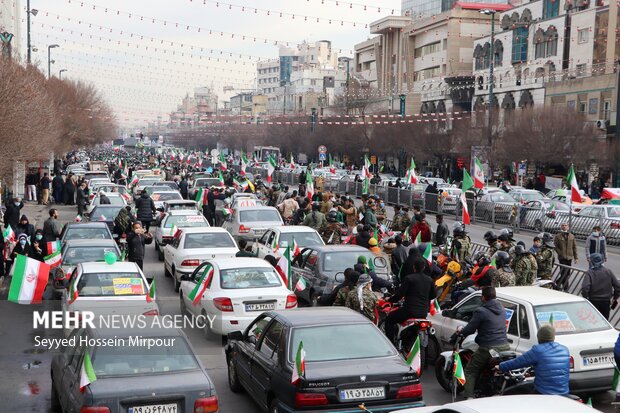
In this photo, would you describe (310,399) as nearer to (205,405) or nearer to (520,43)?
(205,405)

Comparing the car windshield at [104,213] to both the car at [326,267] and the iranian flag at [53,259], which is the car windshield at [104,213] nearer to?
the iranian flag at [53,259]

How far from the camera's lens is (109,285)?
12.0 m

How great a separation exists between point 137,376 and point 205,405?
2.31ft

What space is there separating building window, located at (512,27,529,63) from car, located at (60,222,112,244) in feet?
182

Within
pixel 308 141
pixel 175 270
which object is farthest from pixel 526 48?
pixel 175 270

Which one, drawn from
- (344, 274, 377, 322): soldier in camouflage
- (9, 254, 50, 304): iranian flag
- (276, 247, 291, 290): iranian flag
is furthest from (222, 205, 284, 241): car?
(344, 274, 377, 322): soldier in camouflage

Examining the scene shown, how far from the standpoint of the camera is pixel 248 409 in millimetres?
9469

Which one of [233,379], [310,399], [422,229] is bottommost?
[233,379]

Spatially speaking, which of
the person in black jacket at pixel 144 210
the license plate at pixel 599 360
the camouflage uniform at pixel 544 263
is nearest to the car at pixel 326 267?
the camouflage uniform at pixel 544 263

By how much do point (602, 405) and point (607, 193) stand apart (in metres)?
23.6

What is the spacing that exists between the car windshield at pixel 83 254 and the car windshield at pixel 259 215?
7.82m

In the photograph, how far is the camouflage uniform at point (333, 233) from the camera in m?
20.3

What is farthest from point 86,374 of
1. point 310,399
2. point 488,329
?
point 488,329

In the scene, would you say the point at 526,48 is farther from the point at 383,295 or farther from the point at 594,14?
the point at 383,295
